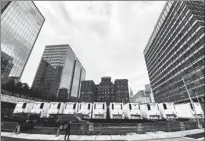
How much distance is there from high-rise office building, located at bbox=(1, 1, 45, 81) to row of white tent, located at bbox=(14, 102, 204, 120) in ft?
132

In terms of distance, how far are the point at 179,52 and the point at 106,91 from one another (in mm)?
80057

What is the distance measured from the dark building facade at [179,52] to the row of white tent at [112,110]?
2007 centimetres

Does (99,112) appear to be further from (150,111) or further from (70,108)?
(150,111)

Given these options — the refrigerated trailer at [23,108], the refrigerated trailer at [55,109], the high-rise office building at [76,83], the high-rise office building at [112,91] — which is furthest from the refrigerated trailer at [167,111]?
the high-rise office building at [76,83]

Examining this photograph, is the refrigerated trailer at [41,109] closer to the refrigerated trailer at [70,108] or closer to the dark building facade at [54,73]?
the refrigerated trailer at [70,108]

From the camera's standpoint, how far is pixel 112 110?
21828 millimetres

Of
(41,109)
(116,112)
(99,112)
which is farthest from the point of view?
(41,109)

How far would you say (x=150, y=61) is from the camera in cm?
9250

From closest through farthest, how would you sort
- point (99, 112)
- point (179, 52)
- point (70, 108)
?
point (99, 112) → point (70, 108) → point (179, 52)

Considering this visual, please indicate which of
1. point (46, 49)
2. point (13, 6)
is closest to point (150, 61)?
point (13, 6)

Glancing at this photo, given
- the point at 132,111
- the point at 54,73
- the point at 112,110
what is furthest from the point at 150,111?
the point at 54,73

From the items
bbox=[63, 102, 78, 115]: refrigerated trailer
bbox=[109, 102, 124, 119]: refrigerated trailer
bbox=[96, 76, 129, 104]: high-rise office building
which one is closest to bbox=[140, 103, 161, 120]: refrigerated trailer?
bbox=[109, 102, 124, 119]: refrigerated trailer

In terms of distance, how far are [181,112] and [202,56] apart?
33898 millimetres

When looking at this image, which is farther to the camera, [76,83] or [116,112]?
[76,83]
